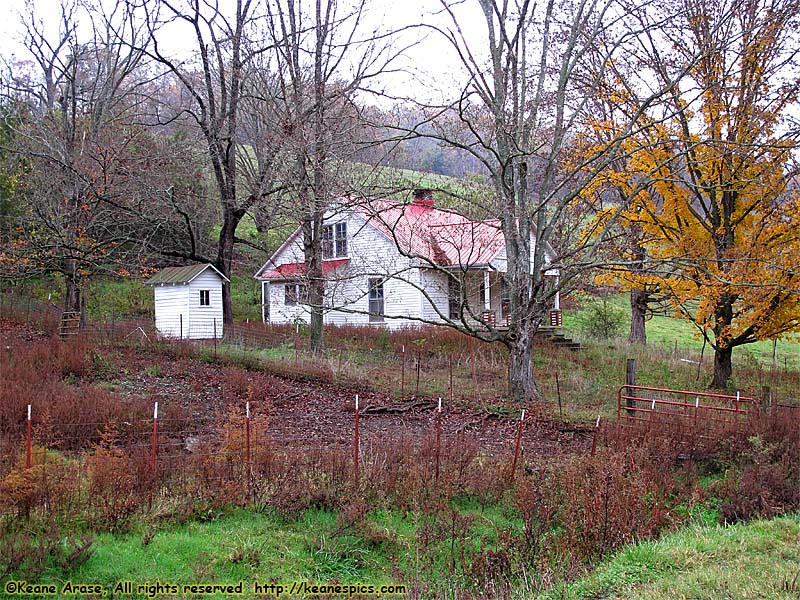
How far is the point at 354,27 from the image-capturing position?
21.2m

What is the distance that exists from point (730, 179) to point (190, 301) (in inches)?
686

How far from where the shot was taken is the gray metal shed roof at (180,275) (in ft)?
Result: 81.3

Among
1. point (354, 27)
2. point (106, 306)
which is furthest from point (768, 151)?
point (106, 306)

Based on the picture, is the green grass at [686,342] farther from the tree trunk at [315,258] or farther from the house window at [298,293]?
the house window at [298,293]

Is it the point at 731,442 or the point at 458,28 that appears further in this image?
the point at 458,28

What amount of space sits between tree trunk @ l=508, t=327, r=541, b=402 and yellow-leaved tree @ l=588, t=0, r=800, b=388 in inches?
126

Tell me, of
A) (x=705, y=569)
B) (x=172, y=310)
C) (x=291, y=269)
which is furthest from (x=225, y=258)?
(x=705, y=569)

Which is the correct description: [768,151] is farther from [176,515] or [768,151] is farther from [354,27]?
[176,515]

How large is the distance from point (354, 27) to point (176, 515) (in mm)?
16704

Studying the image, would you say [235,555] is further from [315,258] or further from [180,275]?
[180,275]

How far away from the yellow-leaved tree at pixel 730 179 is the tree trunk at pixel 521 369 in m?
3.20

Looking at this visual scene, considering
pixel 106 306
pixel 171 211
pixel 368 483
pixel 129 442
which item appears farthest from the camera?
pixel 106 306

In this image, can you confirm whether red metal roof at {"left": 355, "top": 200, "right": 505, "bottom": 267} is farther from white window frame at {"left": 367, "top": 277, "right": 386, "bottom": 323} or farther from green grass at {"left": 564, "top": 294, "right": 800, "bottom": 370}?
green grass at {"left": 564, "top": 294, "right": 800, "bottom": 370}

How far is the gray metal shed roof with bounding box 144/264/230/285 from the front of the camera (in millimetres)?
24766
